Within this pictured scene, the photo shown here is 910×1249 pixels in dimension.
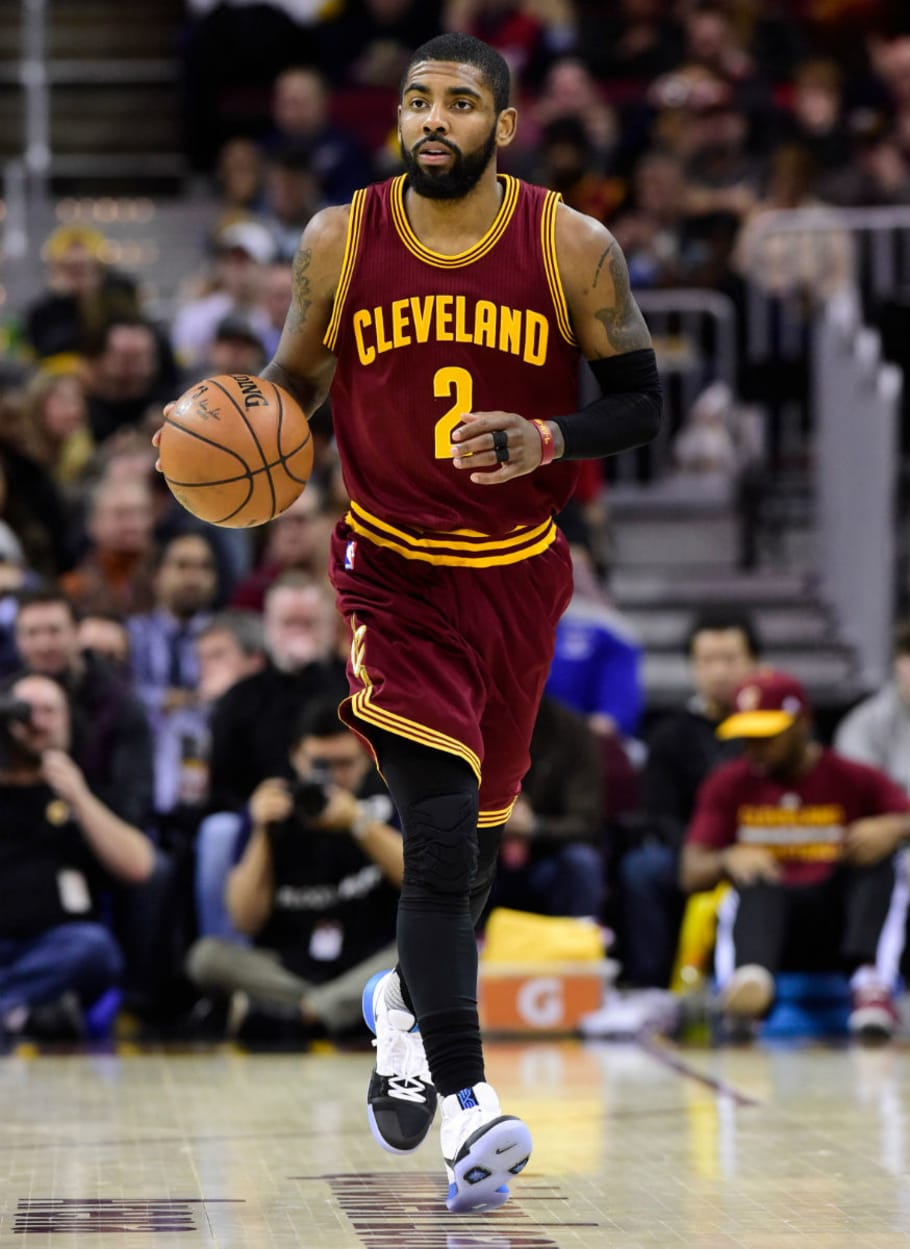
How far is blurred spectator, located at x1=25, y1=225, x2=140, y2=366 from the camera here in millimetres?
12461

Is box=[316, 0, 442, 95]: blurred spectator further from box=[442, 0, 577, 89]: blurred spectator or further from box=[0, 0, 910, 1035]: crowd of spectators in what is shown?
box=[0, 0, 910, 1035]: crowd of spectators

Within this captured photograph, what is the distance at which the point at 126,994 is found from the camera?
28.7ft

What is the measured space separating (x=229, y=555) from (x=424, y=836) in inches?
254

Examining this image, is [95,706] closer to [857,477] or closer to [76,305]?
[76,305]

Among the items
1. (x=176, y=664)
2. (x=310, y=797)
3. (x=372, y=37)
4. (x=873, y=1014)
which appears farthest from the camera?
(x=372, y=37)

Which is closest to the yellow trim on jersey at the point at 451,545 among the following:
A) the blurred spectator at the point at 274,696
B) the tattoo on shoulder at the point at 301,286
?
the tattoo on shoulder at the point at 301,286

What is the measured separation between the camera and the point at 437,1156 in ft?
17.4

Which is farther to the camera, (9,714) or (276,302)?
(276,302)

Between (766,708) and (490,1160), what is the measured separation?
4713mm

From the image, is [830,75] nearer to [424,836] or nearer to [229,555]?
[229,555]

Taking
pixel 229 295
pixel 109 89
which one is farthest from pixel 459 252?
pixel 109 89

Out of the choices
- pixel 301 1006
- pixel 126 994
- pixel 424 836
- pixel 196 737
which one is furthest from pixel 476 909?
pixel 196 737

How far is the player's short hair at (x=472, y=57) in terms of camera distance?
4727mm

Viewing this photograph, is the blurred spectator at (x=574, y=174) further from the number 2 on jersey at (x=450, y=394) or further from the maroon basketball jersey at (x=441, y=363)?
the number 2 on jersey at (x=450, y=394)
